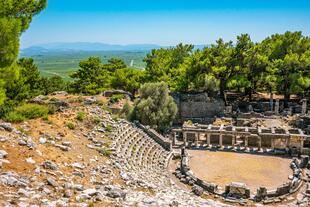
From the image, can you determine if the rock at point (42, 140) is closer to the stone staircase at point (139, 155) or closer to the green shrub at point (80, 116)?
the stone staircase at point (139, 155)

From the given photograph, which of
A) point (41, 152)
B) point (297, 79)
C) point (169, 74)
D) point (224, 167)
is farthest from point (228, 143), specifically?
point (41, 152)

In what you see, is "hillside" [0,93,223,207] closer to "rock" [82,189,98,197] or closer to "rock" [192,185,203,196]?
"rock" [82,189,98,197]

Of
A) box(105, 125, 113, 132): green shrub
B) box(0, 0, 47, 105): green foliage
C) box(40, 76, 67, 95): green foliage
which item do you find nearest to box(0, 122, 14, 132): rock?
box(0, 0, 47, 105): green foliage

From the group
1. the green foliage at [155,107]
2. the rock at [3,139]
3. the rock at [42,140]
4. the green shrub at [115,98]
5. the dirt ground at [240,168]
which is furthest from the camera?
the green shrub at [115,98]

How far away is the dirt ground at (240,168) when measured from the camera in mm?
27641

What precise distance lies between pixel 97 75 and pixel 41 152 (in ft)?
141

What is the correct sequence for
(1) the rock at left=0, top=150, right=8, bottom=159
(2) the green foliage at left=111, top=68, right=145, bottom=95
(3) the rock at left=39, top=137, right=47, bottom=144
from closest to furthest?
(1) the rock at left=0, top=150, right=8, bottom=159
(3) the rock at left=39, top=137, right=47, bottom=144
(2) the green foliage at left=111, top=68, right=145, bottom=95

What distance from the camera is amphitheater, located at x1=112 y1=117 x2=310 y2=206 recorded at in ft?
67.8

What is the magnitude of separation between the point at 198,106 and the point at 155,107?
43.8 ft

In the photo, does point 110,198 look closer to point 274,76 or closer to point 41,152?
point 41,152

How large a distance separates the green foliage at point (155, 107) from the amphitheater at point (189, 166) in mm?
2156

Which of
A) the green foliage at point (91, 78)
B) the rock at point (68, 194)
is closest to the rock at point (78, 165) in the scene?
the rock at point (68, 194)

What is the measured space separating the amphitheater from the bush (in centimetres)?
583

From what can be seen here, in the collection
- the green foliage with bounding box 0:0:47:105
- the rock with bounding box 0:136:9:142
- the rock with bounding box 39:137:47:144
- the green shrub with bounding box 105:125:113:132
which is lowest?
the green shrub with bounding box 105:125:113:132
